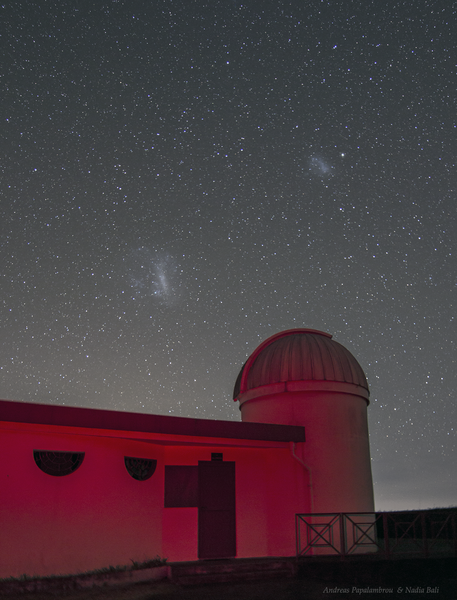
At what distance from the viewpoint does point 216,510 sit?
36.3 feet

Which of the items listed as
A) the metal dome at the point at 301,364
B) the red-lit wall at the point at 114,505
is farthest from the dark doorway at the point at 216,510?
the metal dome at the point at 301,364

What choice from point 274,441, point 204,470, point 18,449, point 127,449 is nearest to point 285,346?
point 274,441

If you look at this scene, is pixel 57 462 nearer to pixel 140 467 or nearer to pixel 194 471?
pixel 140 467

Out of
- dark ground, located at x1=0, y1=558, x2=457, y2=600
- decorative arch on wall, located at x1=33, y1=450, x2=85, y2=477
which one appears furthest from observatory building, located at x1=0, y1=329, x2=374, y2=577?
dark ground, located at x1=0, y1=558, x2=457, y2=600

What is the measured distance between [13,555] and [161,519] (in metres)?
2.96

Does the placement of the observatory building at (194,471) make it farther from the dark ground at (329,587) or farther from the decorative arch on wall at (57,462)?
the dark ground at (329,587)

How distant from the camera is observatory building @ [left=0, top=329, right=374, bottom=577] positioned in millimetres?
8430

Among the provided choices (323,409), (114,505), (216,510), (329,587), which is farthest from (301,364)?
(114,505)

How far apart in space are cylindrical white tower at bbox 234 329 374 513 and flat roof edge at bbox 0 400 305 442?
0.53m

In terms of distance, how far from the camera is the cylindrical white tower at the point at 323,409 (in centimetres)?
1171

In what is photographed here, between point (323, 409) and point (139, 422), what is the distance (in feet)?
15.2

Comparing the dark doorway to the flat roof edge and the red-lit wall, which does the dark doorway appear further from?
the flat roof edge

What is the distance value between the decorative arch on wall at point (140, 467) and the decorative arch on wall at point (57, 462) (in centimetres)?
101

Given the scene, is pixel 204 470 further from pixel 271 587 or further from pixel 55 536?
pixel 55 536
